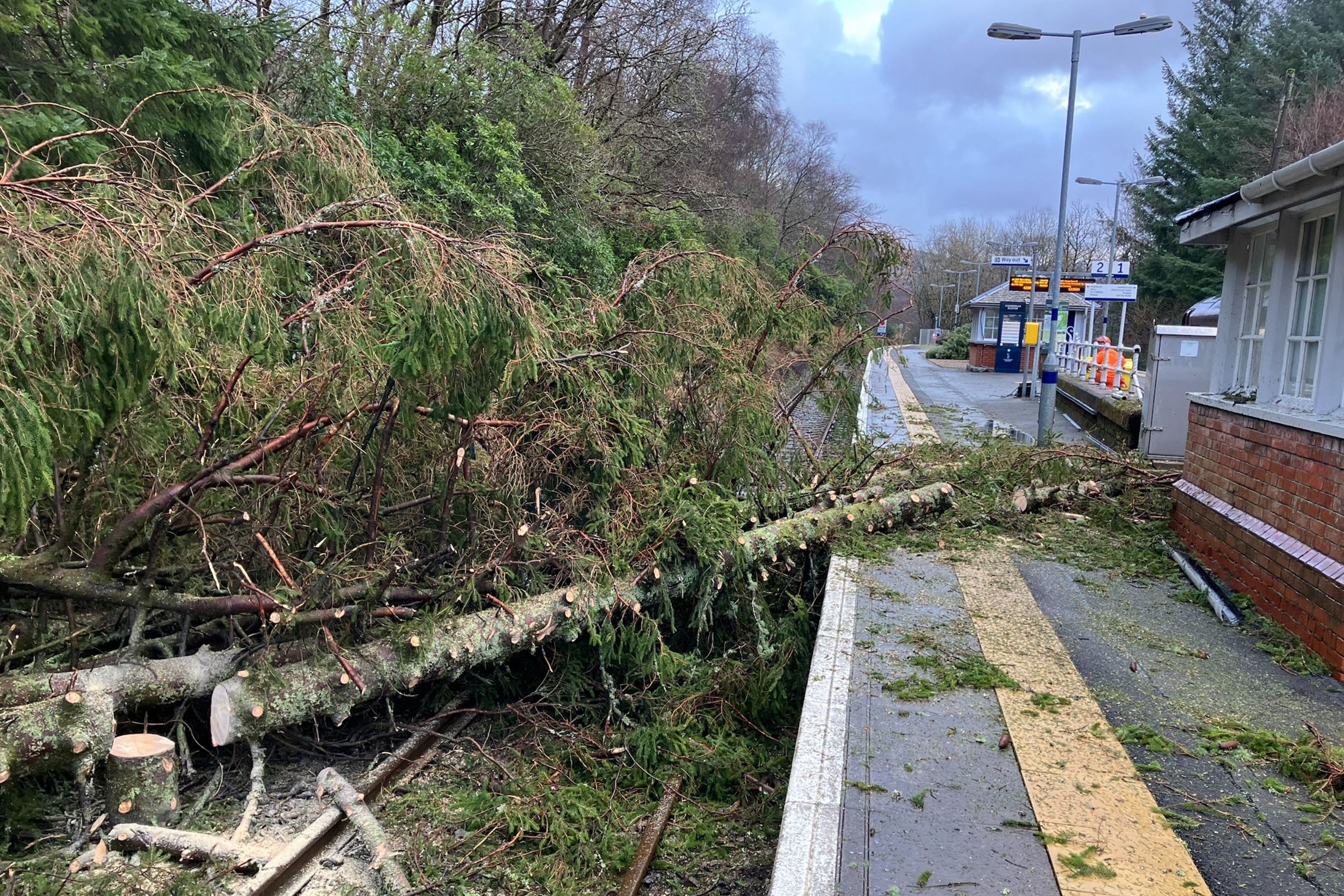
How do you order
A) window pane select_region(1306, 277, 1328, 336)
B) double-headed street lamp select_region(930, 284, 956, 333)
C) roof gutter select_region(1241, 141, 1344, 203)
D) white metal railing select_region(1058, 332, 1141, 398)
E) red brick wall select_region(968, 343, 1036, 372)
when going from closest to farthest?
roof gutter select_region(1241, 141, 1344, 203), window pane select_region(1306, 277, 1328, 336), white metal railing select_region(1058, 332, 1141, 398), red brick wall select_region(968, 343, 1036, 372), double-headed street lamp select_region(930, 284, 956, 333)

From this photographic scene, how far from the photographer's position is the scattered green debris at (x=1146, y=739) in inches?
156

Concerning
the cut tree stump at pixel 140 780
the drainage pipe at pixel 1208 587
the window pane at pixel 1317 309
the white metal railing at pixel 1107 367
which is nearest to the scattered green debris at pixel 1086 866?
the drainage pipe at pixel 1208 587

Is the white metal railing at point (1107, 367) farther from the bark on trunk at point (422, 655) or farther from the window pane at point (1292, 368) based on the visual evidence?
the bark on trunk at point (422, 655)

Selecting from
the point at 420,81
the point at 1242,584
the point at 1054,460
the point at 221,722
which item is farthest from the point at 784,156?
the point at 221,722

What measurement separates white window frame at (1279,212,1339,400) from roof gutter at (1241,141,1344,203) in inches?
14.3

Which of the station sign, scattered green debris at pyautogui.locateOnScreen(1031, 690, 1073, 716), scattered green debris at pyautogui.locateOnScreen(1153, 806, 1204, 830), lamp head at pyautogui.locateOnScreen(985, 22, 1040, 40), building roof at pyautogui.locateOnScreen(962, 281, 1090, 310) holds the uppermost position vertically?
lamp head at pyautogui.locateOnScreen(985, 22, 1040, 40)

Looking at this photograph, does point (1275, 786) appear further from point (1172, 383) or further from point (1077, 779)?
point (1172, 383)

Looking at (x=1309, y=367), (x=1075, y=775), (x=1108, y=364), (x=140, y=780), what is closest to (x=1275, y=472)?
(x=1309, y=367)

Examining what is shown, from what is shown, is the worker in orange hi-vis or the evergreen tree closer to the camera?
the worker in orange hi-vis

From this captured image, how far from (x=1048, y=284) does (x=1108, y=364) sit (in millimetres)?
3777

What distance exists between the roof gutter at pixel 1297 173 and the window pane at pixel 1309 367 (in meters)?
1.06

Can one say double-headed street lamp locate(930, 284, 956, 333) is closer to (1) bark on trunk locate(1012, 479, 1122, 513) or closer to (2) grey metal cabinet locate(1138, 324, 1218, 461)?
(2) grey metal cabinet locate(1138, 324, 1218, 461)

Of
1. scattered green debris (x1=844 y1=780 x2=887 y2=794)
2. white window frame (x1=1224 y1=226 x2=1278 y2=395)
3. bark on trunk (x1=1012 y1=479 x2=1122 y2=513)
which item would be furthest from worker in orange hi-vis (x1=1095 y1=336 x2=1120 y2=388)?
scattered green debris (x1=844 y1=780 x2=887 y2=794)

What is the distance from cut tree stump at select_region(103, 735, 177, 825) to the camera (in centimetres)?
365
